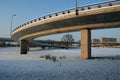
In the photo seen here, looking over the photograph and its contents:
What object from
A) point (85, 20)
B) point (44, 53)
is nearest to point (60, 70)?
point (85, 20)

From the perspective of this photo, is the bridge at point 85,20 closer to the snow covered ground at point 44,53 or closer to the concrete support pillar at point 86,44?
the concrete support pillar at point 86,44

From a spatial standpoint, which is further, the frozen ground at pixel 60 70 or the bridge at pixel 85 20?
the bridge at pixel 85 20

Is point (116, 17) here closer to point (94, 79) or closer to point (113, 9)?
point (113, 9)

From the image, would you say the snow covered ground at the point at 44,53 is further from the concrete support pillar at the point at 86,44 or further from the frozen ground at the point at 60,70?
the frozen ground at the point at 60,70

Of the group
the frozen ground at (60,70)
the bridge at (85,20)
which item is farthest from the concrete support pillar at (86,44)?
the frozen ground at (60,70)

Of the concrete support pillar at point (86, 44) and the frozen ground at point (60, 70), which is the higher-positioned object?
the concrete support pillar at point (86, 44)

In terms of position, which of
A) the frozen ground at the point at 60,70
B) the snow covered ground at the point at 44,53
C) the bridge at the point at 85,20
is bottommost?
the frozen ground at the point at 60,70

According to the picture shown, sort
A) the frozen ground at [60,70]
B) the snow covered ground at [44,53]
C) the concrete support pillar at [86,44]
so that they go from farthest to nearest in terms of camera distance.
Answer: the snow covered ground at [44,53]
the concrete support pillar at [86,44]
the frozen ground at [60,70]

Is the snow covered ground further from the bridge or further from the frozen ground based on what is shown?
the frozen ground

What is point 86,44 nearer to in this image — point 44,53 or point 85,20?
point 85,20

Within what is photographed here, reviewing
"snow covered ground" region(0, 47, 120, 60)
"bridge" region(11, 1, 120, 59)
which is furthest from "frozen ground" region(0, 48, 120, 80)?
"snow covered ground" region(0, 47, 120, 60)

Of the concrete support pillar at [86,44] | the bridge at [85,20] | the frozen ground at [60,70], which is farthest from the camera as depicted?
the concrete support pillar at [86,44]

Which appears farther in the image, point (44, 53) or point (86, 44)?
point (44, 53)

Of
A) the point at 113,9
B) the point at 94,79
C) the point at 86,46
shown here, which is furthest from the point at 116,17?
the point at 94,79
